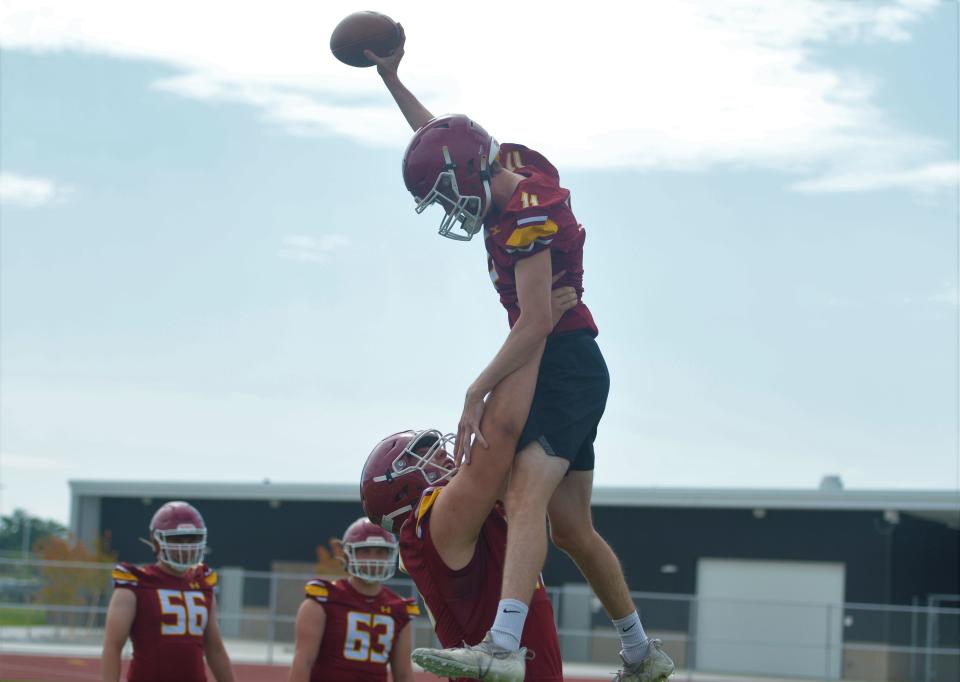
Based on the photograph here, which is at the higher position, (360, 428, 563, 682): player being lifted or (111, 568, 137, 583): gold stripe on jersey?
(360, 428, 563, 682): player being lifted

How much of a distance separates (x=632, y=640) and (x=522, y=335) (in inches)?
54.1

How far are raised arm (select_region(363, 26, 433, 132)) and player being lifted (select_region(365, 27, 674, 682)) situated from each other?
79 centimetres

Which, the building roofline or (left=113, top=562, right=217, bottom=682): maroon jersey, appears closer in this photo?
(left=113, top=562, right=217, bottom=682): maroon jersey

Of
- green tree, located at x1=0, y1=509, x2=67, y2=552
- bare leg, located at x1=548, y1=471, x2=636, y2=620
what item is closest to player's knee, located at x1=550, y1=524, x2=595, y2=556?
bare leg, located at x1=548, y1=471, x2=636, y2=620

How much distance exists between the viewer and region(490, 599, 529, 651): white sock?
439 centimetres

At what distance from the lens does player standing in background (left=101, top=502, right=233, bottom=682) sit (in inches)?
328

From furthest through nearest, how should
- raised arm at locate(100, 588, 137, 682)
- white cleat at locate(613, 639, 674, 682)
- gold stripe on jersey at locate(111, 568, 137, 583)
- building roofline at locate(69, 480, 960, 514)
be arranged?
building roofline at locate(69, 480, 960, 514)
gold stripe on jersey at locate(111, 568, 137, 583)
raised arm at locate(100, 588, 137, 682)
white cleat at locate(613, 639, 674, 682)

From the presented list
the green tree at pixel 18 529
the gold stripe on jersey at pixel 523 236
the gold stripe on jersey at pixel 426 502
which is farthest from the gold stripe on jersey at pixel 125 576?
the green tree at pixel 18 529

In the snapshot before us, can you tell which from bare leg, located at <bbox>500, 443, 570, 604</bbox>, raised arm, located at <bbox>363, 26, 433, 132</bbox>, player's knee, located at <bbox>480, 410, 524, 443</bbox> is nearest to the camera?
bare leg, located at <bbox>500, 443, 570, 604</bbox>

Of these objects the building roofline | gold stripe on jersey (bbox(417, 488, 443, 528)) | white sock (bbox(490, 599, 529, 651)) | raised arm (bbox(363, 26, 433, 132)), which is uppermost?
raised arm (bbox(363, 26, 433, 132))

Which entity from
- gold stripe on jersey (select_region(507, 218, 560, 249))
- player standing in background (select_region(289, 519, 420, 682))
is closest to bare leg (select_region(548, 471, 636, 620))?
gold stripe on jersey (select_region(507, 218, 560, 249))

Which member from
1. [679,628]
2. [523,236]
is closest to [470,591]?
[523,236]

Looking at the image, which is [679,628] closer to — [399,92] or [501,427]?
[399,92]

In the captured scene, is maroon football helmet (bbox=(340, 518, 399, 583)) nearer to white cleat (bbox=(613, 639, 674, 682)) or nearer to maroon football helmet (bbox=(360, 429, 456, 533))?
white cleat (bbox=(613, 639, 674, 682))
